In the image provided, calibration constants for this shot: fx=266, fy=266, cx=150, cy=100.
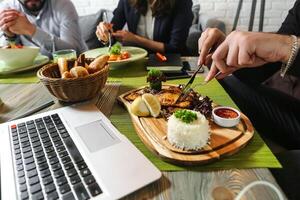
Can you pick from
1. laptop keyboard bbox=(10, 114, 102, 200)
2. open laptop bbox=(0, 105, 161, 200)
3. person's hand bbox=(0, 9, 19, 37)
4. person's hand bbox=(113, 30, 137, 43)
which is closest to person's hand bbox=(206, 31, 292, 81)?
open laptop bbox=(0, 105, 161, 200)

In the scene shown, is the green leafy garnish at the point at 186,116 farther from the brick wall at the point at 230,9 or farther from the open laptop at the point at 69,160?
the brick wall at the point at 230,9

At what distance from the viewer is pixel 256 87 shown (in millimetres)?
1102

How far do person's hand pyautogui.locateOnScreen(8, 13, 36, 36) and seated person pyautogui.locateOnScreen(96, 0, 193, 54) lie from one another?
0.48 m

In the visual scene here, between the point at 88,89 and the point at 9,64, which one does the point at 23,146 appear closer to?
the point at 88,89

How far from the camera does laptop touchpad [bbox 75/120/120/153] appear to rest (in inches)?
23.9

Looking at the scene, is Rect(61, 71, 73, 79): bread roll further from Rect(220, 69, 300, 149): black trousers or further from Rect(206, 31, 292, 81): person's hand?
Rect(220, 69, 300, 149): black trousers

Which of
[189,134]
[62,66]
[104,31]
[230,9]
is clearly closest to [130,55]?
[104,31]

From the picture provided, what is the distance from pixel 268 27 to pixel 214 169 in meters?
2.71

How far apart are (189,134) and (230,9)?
254 centimetres

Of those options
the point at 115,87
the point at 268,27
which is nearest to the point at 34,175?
the point at 115,87

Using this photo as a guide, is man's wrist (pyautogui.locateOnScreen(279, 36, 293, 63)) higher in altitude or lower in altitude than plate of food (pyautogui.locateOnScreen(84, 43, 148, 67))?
higher

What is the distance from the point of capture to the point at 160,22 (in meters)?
1.80

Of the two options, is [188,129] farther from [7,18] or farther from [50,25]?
[50,25]

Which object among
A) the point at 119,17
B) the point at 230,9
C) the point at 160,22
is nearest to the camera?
the point at 160,22
